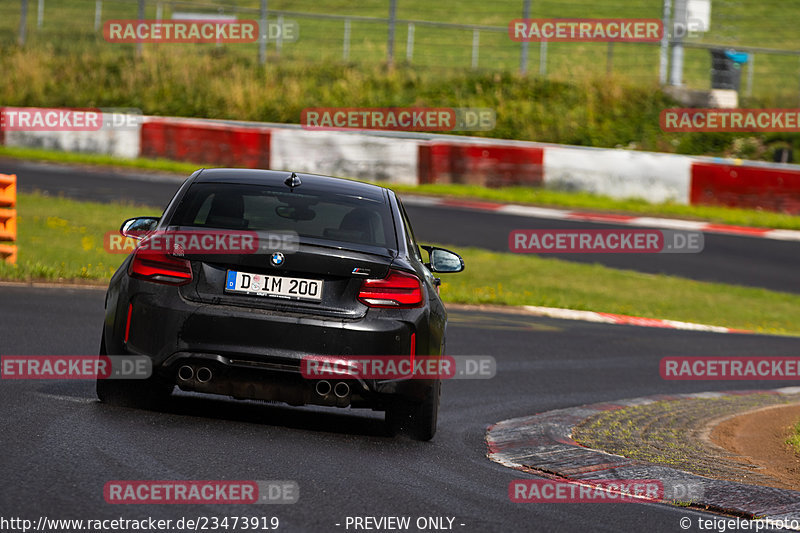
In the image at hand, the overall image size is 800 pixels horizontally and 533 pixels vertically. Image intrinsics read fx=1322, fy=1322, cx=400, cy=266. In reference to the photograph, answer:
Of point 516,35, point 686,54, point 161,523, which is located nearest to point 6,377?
point 161,523

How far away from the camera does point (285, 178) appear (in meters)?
7.82

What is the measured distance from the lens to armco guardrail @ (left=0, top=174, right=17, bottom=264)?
14.1m

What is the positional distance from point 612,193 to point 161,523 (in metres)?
20.6

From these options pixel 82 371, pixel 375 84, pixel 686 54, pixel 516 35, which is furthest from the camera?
pixel 686 54

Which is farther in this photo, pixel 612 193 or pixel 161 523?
pixel 612 193

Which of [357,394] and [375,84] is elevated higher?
[375,84]

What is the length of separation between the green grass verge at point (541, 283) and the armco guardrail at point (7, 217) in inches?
12.6

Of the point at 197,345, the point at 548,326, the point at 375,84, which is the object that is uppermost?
the point at 375,84

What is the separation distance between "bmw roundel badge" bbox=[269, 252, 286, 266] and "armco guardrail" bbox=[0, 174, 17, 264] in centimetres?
798

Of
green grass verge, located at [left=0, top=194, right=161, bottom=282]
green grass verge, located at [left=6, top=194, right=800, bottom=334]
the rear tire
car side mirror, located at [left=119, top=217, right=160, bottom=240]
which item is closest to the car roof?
car side mirror, located at [left=119, top=217, right=160, bottom=240]

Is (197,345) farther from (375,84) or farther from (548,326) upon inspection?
(375,84)

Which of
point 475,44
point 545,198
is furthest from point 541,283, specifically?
point 475,44

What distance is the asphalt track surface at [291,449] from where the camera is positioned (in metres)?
5.50

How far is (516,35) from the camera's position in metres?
29.2
